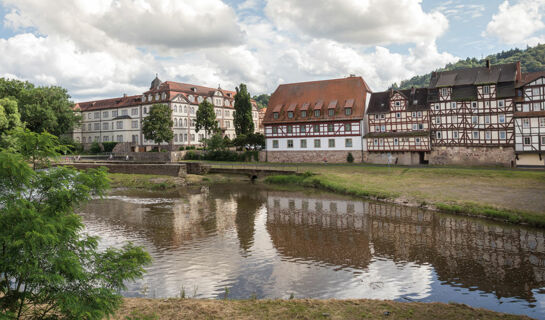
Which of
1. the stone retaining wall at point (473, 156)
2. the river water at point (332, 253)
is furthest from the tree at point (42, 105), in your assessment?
the stone retaining wall at point (473, 156)

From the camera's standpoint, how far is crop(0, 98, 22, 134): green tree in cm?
4956

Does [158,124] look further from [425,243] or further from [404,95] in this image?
[425,243]

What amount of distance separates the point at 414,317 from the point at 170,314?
20.6 ft

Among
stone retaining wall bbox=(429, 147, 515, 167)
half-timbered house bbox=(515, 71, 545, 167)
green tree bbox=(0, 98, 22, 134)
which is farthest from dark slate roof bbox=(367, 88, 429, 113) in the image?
green tree bbox=(0, 98, 22, 134)

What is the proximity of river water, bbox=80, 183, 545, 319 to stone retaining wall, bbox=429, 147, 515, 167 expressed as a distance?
25319mm

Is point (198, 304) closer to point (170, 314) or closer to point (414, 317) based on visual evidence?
point (170, 314)

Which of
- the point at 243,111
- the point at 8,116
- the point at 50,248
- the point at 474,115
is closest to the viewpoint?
the point at 50,248

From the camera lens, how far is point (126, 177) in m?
49.3

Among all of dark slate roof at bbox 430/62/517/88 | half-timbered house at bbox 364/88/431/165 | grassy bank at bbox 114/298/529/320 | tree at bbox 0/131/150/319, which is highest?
dark slate roof at bbox 430/62/517/88

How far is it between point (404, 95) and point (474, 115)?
363 inches

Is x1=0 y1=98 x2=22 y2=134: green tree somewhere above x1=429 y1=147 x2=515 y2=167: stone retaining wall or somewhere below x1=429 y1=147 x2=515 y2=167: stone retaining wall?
above

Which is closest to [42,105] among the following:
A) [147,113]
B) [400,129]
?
[147,113]

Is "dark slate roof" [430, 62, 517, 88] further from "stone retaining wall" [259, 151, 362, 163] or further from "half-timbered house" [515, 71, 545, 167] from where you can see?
"stone retaining wall" [259, 151, 362, 163]

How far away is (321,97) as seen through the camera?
5966cm
